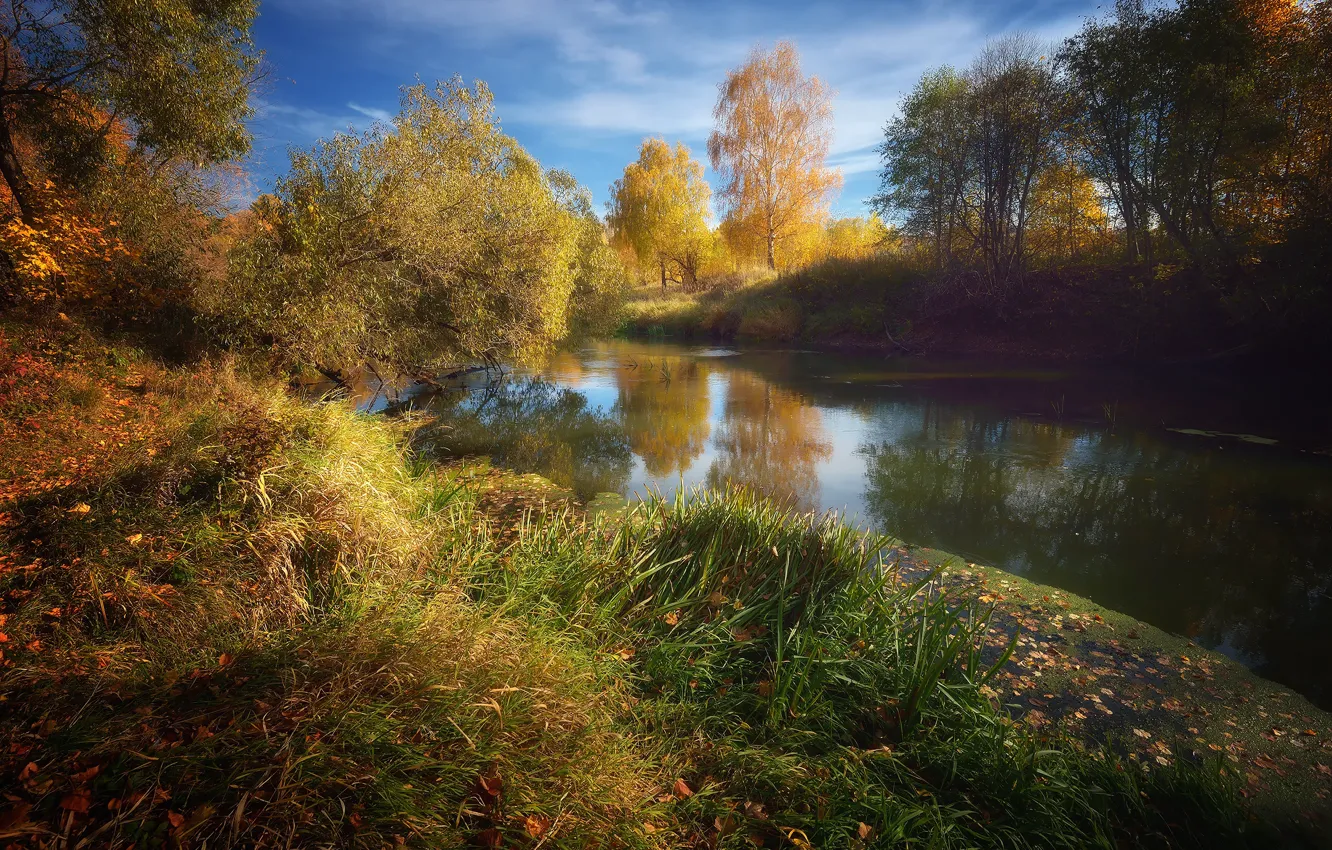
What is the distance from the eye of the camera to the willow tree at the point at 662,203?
40.8m

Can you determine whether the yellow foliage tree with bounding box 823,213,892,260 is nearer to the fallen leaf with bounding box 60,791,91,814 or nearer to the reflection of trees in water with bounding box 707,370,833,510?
the reflection of trees in water with bounding box 707,370,833,510

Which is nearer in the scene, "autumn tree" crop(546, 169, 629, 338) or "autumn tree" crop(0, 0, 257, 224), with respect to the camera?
"autumn tree" crop(0, 0, 257, 224)

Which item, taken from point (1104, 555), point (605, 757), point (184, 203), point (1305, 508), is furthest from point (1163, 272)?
point (184, 203)

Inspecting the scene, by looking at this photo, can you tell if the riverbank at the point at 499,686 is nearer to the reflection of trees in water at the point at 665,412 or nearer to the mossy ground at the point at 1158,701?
the mossy ground at the point at 1158,701

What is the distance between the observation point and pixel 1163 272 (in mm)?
19453

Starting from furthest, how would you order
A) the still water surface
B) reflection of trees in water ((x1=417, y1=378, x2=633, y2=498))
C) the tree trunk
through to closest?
reflection of trees in water ((x1=417, y1=378, x2=633, y2=498)) < the tree trunk < the still water surface

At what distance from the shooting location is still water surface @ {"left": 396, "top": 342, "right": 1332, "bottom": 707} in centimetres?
653

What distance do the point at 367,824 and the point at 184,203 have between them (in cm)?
1578

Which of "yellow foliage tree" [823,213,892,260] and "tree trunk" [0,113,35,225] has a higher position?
"yellow foliage tree" [823,213,892,260]

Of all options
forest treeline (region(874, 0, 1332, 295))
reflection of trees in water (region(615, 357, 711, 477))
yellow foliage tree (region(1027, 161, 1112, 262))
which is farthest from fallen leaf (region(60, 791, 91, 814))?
yellow foliage tree (region(1027, 161, 1112, 262))

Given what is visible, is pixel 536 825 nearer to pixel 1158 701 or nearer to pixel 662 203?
pixel 1158 701

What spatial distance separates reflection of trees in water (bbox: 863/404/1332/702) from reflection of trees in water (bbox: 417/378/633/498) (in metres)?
4.97

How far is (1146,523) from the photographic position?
8.38 metres

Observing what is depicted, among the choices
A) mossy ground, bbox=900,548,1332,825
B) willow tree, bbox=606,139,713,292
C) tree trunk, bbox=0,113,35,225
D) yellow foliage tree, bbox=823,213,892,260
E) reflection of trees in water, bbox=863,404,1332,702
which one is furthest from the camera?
willow tree, bbox=606,139,713,292
